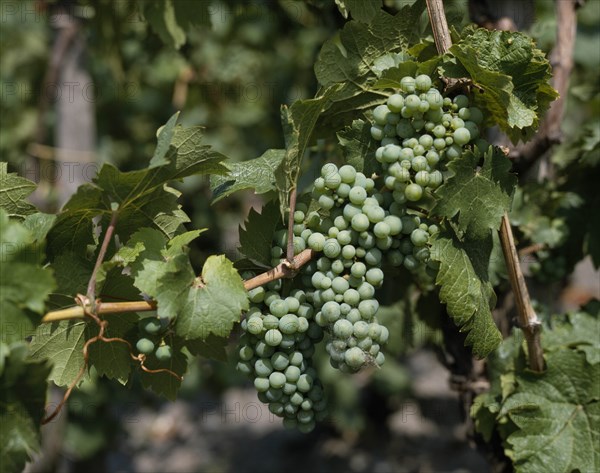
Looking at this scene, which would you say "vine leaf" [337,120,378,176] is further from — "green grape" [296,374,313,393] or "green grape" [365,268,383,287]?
"green grape" [296,374,313,393]

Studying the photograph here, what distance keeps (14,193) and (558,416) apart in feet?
3.52

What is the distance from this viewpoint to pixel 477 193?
3.74 feet

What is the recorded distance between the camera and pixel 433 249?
1133 millimetres

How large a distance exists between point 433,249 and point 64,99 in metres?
2.19

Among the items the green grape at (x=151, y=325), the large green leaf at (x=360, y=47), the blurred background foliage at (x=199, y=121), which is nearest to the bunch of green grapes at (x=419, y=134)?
the large green leaf at (x=360, y=47)

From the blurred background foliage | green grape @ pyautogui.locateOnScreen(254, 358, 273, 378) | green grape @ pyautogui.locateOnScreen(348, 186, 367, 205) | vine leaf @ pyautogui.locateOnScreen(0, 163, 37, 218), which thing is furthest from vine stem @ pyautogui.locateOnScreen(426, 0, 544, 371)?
the blurred background foliage

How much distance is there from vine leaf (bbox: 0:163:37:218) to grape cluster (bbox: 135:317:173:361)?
27cm

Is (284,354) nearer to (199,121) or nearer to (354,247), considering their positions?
(354,247)

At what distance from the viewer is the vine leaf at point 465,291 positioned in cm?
113

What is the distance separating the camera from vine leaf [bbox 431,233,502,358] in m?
1.13

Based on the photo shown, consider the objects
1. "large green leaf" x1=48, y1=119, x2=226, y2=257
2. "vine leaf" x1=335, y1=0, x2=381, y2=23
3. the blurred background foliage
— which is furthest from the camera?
the blurred background foliage

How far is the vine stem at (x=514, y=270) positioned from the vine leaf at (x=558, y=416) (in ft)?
0.13

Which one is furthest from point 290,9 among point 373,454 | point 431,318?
point 373,454

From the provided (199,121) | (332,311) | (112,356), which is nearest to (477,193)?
(332,311)
